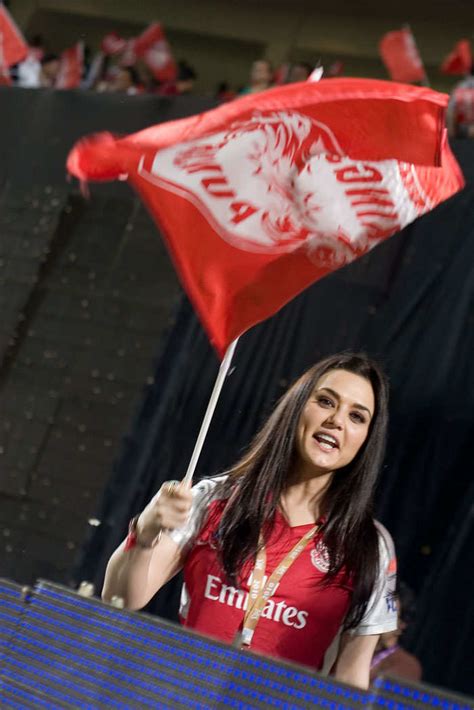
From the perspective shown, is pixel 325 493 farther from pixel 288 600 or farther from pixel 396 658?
pixel 396 658

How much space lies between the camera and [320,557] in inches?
87.2

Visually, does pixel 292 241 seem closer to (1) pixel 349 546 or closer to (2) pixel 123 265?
(1) pixel 349 546

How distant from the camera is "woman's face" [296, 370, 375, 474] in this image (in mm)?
2299

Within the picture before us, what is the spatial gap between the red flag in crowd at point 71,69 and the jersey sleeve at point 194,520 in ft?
20.3

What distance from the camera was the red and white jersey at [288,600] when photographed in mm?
2146

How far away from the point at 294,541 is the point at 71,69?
6531 millimetres

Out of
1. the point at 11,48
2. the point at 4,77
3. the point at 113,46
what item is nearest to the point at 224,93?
the point at 113,46

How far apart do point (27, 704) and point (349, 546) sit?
2.54 feet

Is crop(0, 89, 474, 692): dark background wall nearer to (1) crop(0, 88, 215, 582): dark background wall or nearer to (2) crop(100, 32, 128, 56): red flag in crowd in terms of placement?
(1) crop(0, 88, 215, 582): dark background wall

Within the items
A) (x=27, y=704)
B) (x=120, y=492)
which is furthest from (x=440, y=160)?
(x=120, y=492)

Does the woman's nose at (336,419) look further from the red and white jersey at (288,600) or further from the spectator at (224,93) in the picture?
the spectator at (224,93)

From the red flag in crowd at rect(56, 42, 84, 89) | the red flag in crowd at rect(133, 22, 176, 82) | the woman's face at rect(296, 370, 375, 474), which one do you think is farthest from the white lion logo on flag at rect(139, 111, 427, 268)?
the red flag in crowd at rect(56, 42, 84, 89)

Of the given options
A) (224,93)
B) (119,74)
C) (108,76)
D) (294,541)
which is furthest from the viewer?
(224,93)

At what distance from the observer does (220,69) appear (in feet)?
38.8
